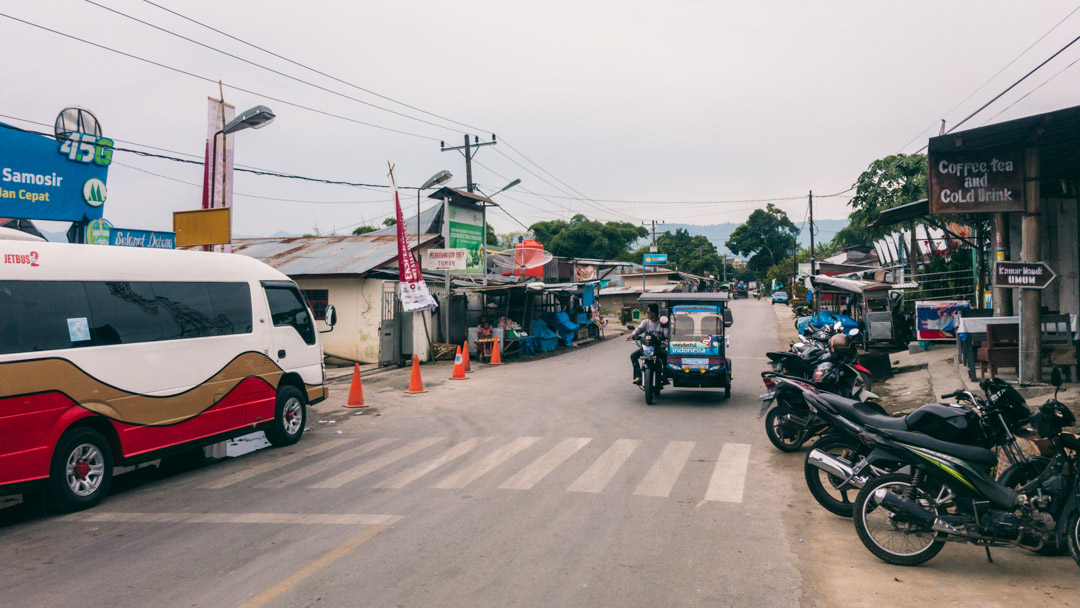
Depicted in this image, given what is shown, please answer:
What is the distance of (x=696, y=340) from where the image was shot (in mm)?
13547

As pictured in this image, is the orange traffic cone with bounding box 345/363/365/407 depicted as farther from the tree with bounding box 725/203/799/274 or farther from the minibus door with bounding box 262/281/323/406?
the tree with bounding box 725/203/799/274

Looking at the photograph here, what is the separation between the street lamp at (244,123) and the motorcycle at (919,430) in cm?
1211

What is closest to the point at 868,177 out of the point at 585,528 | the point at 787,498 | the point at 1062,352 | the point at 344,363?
the point at 1062,352

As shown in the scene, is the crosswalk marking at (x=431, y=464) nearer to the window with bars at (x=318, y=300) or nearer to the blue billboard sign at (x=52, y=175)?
the blue billboard sign at (x=52, y=175)

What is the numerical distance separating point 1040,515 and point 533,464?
5.20 m

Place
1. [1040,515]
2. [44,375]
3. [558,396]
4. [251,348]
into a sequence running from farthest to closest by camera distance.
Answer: [558,396] → [251,348] → [44,375] → [1040,515]

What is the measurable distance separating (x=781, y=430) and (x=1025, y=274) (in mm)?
4652

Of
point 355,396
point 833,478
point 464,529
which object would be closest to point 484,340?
point 355,396

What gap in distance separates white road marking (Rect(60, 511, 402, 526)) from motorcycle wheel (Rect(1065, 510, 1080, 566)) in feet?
17.4

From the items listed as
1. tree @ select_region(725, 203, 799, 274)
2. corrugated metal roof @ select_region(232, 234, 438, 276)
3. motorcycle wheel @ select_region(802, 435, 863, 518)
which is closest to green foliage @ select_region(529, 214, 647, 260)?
tree @ select_region(725, 203, 799, 274)

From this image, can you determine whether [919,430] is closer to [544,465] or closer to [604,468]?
[604,468]

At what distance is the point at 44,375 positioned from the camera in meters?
7.02

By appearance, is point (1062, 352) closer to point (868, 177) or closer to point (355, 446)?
point (355, 446)

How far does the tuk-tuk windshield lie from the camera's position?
13695 mm
